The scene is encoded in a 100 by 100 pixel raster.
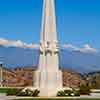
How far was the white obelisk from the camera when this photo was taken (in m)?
42.4

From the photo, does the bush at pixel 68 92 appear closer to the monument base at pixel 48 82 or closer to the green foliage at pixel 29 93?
Answer: the monument base at pixel 48 82

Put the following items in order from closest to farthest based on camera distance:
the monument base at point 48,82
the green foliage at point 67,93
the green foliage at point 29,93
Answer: the green foliage at point 29,93 → the green foliage at point 67,93 → the monument base at point 48,82

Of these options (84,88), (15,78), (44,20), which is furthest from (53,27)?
(15,78)

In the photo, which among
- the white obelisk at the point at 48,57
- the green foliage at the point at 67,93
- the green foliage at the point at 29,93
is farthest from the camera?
the white obelisk at the point at 48,57

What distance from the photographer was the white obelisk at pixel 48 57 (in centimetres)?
4238

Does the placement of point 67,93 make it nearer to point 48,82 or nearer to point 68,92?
point 68,92

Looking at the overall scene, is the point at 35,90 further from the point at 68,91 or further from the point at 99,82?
the point at 99,82

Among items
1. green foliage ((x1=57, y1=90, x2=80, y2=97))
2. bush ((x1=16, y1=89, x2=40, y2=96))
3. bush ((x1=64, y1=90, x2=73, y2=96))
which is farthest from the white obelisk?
bush ((x1=64, y1=90, x2=73, y2=96))

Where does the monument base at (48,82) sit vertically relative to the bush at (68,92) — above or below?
above

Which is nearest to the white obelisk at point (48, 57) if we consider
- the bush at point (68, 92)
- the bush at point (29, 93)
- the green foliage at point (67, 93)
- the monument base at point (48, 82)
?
the monument base at point (48, 82)

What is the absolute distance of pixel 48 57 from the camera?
42.8 metres

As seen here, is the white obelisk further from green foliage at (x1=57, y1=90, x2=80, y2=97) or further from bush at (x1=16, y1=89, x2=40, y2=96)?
bush at (x1=16, y1=89, x2=40, y2=96)

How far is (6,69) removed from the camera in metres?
94.1

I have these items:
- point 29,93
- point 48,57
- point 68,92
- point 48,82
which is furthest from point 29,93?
point 48,57
